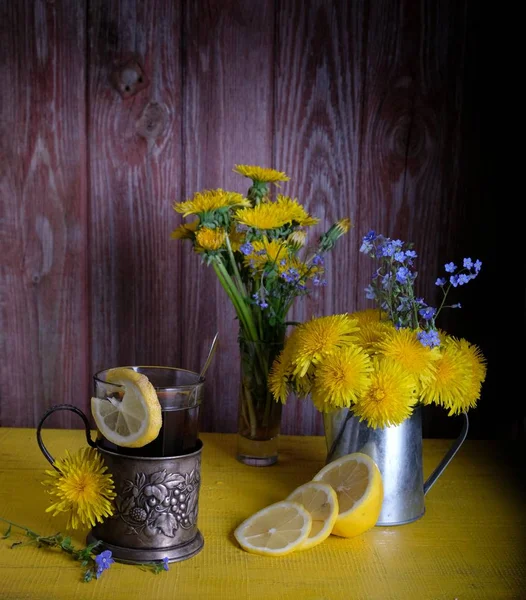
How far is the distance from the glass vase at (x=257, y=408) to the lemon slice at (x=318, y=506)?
21 centimetres

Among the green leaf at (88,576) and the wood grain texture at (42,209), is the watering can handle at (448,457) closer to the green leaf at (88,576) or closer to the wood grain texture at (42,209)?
the green leaf at (88,576)

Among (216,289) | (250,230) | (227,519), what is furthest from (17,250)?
(227,519)

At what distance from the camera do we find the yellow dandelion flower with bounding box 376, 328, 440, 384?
838 mm

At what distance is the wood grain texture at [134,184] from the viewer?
121 cm

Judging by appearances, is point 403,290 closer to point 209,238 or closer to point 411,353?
point 411,353

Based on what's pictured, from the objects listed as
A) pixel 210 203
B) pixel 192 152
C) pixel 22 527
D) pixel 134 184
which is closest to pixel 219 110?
pixel 192 152

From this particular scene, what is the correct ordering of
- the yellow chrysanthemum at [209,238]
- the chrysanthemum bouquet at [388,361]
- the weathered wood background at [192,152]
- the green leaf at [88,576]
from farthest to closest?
the weathered wood background at [192,152]
the yellow chrysanthemum at [209,238]
the chrysanthemum bouquet at [388,361]
the green leaf at [88,576]

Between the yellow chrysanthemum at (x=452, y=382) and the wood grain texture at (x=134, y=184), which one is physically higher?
the wood grain texture at (x=134, y=184)

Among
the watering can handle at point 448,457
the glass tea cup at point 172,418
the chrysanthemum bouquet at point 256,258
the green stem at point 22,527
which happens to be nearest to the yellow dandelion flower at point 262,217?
the chrysanthemum bouquet at point 256,258

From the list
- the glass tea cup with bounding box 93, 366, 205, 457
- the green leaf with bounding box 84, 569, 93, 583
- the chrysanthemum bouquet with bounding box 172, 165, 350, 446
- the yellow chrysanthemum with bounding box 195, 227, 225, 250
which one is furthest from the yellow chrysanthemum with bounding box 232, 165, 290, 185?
the green leaf with bounding box 84, 569, 93, 583

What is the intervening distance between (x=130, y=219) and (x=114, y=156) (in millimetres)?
108

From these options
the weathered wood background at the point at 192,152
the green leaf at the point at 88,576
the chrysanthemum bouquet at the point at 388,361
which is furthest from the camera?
the weathered wood background at the point at 192,152

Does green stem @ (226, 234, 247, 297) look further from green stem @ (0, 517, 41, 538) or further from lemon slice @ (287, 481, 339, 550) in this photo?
green stem @ (0, 517, 41, 538)

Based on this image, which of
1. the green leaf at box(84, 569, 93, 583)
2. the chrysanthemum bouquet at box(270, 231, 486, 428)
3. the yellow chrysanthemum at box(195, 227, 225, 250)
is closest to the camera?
the green leaf at box(84, 569, 93, 583)
